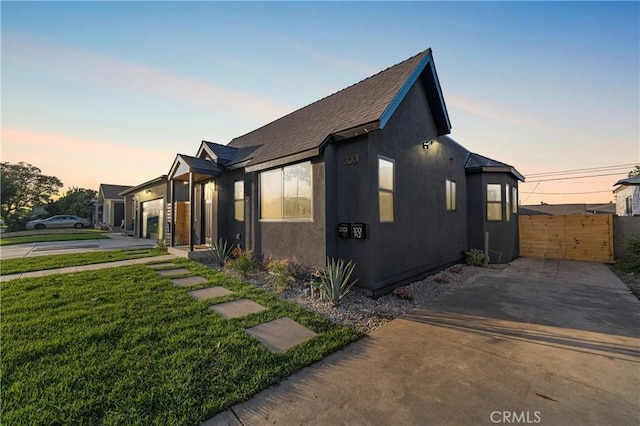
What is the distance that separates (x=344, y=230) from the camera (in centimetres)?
581

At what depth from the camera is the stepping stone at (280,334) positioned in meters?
3.30

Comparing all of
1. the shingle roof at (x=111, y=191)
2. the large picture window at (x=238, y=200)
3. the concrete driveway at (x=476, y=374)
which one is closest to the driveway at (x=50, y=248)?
the large picture window at (x=238, y=200)

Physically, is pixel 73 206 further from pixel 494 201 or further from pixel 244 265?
pixel 494 201

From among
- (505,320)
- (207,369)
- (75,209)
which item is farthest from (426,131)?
(75,209)

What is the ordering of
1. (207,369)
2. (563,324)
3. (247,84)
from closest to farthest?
(207,369) < (563,324) < (247,84)

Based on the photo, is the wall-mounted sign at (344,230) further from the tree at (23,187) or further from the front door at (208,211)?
the tree at (23,187)

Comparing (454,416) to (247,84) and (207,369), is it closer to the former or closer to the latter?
(207,369)

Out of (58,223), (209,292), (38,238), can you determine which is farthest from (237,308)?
(58,223)

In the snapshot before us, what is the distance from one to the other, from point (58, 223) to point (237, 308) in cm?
3582

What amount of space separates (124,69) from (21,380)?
364 inches

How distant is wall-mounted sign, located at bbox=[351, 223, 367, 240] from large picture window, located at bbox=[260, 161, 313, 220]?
1282 mm

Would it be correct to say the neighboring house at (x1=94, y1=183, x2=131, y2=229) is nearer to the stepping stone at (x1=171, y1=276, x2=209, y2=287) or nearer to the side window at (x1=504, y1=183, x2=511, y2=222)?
the stepping stone at (x1=171, y1=276, x2=209, y2=287)

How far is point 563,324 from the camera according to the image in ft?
13.6

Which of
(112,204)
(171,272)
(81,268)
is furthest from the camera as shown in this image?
(112,204)
